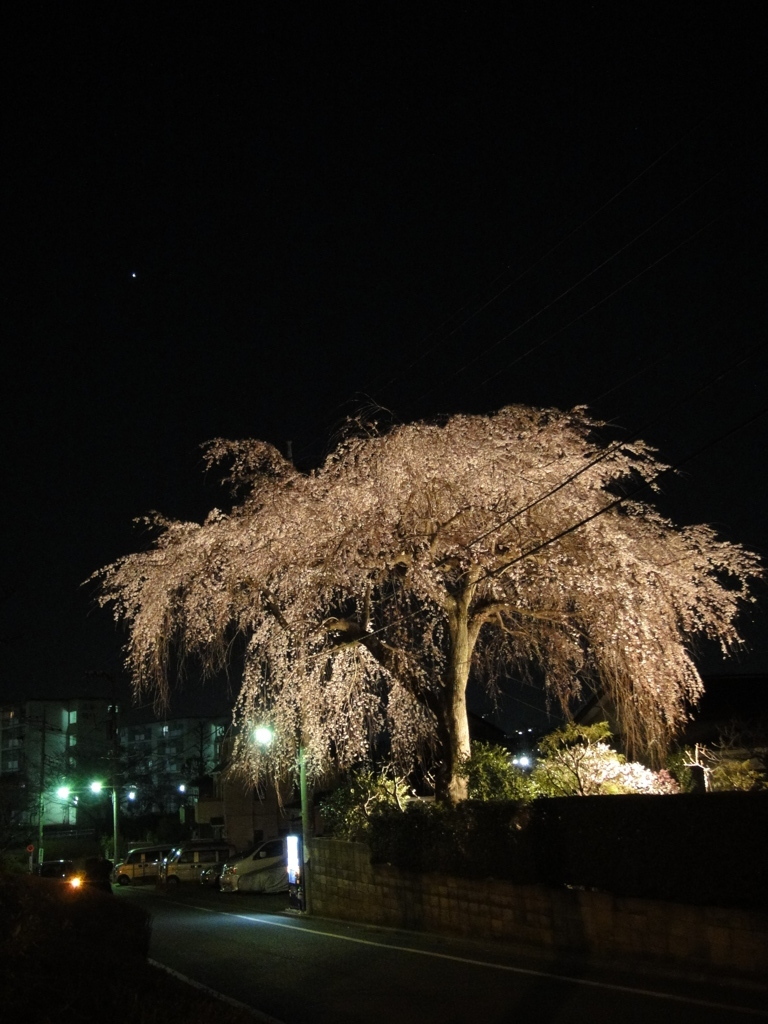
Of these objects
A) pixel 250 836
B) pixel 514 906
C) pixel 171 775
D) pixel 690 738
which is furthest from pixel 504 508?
pixel 171 775

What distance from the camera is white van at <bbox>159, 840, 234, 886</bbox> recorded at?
1503 inches

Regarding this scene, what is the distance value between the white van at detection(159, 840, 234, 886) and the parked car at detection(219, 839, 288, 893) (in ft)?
25.0

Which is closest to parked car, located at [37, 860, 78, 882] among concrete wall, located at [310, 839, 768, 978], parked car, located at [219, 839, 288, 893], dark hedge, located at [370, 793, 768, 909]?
parked car, located at [219, 839, 288, 893]

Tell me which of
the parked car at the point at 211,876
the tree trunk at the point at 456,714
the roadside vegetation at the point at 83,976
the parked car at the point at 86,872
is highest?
the tree trunk at the point at 456,714

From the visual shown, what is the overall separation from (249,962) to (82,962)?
247 inches

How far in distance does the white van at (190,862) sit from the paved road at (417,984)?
2103 centimetres

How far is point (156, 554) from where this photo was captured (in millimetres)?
17391

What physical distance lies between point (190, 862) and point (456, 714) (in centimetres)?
2484

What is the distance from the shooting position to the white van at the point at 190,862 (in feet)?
125

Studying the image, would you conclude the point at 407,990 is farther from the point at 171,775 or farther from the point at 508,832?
the point at 171,775

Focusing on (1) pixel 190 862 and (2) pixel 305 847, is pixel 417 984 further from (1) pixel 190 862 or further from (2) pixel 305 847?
(1) pixel 190 862

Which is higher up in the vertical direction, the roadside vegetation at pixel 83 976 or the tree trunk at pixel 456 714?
the tree trunk at pixel 456 714

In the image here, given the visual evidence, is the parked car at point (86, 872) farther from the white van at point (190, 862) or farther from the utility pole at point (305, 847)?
the white van at point (190, 862)

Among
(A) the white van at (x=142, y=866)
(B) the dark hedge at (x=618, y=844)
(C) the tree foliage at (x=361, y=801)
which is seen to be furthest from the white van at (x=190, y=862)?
(B) the dark hedge at (x=618, y=844)
